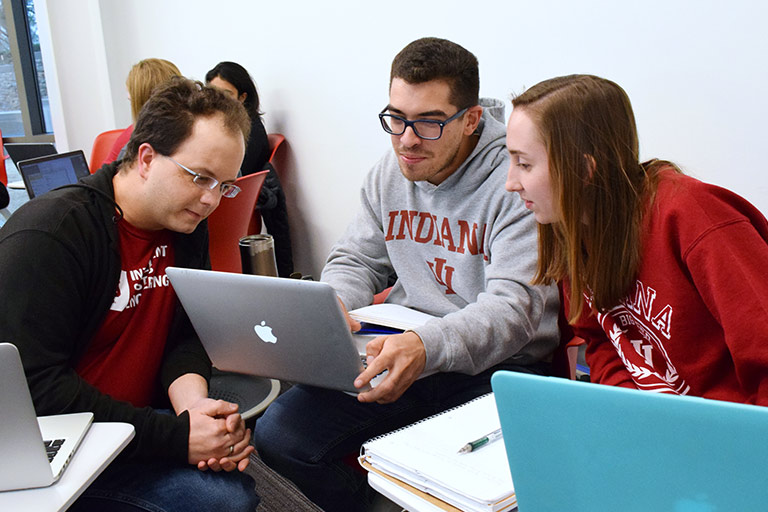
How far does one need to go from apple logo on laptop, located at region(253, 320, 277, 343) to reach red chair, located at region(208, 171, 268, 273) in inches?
45.6

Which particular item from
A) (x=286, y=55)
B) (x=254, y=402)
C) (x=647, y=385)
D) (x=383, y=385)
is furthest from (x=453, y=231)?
(x=286, y=55)

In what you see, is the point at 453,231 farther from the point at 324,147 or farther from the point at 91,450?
the point at 324,147

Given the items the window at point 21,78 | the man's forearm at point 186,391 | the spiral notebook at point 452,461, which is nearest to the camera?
the spiral notebook at point 452,461

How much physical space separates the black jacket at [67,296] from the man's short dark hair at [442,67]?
0.77m

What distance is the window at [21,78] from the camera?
5801mm

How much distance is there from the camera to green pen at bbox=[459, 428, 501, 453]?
95cm

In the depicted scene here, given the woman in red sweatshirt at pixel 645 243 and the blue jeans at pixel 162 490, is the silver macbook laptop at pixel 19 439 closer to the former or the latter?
the blue jeans at pixel 162 490

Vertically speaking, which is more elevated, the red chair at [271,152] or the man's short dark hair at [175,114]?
the man's short dark hair at [175,114]

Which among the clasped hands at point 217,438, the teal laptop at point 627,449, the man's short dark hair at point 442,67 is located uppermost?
the man's short dark hair at point 442,67

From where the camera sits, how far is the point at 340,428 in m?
1.59

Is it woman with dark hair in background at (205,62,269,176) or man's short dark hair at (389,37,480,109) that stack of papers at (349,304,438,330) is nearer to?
man's short dark hair at (389,37,480,109)

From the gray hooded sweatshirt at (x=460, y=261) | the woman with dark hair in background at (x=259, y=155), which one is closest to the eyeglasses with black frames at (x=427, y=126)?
the gray hooded sweatshirt at (x=460, y=261)

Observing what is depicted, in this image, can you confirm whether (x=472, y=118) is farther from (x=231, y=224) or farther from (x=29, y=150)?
(x=29, y=150)

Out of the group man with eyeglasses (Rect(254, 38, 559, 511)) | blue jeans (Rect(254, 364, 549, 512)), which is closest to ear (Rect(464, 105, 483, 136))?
man with eyeglasses (Rect(254, 38, 559, 511))
